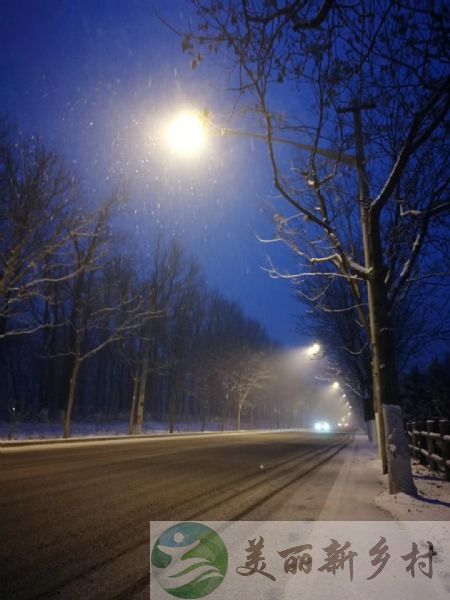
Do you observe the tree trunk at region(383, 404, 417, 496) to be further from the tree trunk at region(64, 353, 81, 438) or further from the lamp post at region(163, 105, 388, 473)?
the tree trunk at region(64, 353, 81, 438)

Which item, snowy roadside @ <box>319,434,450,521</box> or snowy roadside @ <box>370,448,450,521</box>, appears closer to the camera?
snowy roadside @ <box>370,448,450,521</box>

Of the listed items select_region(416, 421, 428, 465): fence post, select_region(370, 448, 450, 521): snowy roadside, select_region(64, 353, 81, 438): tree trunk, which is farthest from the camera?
select_region(64, 353, 81, 438): tree trunk

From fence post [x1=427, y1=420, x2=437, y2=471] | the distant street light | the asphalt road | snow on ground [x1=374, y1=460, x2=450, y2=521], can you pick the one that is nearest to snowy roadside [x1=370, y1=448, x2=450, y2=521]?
snow on ground [x1=374, y1=460, x2=450, y2=521]

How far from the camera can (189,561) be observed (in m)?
3.60

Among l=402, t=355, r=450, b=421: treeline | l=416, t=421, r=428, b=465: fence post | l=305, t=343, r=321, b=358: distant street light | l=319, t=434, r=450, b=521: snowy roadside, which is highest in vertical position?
l=305, t=343, r=321, b=358: distant street light

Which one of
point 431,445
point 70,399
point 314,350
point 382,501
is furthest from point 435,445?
point 314,350

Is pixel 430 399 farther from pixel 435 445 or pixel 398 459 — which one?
pixel 398 459

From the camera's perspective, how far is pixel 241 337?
5466 cm

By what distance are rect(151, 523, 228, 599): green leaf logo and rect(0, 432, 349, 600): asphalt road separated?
0.49ft

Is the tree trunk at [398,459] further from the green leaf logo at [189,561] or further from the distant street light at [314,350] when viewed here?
the distant street light at [314,350]

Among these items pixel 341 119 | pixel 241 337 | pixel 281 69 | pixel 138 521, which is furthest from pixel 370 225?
pixel 241 337

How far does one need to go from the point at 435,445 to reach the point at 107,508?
26.2 ft

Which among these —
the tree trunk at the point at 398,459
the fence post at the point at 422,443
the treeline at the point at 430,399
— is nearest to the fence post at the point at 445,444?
the tree trunk at the point at 398,459

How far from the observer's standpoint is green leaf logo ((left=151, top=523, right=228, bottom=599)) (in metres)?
3.15
